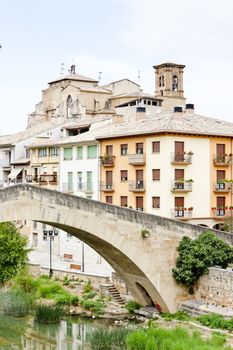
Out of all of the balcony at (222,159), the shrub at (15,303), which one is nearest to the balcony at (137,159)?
the balcony at (222,159)

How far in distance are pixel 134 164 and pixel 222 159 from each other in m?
5.43

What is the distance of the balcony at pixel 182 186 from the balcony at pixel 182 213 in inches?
44.4

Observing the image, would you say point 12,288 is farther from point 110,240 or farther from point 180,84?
point 180,84

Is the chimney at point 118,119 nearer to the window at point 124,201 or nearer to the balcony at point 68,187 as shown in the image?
the balcony at point 68,187

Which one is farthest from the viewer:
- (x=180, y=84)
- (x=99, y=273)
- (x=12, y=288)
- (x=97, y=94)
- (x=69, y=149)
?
(x=180, y=84)

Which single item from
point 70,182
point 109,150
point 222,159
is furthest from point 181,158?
point 70,182

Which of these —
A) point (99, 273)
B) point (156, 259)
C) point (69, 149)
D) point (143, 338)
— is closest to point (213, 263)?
point (156, 259)

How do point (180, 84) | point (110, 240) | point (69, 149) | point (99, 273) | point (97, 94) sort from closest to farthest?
point (110, 240) < point (99, 273) < point (69, 149) < point (97, 94) < point (180, 84)

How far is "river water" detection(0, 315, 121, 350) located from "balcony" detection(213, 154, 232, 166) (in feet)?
52.1

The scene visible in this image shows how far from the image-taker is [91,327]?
29.5 m

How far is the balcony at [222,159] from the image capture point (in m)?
43.1

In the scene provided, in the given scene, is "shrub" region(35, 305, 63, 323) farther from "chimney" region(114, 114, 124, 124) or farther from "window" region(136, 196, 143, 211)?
"chimney" region(114, 114, 124, 124)

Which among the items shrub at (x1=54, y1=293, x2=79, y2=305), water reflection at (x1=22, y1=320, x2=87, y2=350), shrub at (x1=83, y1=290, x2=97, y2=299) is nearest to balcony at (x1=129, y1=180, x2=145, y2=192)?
shrub at (x1=83, y1=290, x2=97, y2=299)

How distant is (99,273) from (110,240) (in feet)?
31.6
